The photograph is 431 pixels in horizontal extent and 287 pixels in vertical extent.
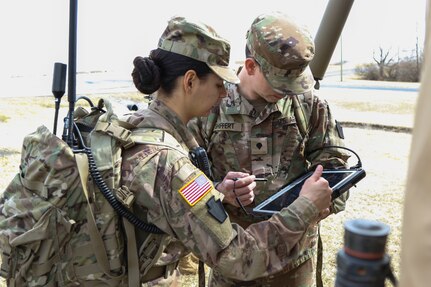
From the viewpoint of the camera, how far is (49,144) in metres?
1.80

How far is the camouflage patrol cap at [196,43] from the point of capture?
1944 millimetres

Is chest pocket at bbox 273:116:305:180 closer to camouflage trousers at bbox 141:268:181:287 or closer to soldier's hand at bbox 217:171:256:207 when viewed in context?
soldier's hand at bbox 217:171:256:207

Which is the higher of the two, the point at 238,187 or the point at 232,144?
the point at 232,144

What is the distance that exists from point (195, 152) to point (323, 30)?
11.2 ft

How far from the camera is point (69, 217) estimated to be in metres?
1.81

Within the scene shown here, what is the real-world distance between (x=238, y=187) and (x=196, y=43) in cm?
76

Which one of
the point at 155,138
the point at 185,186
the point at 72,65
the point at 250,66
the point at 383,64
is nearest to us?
the point at 185,186

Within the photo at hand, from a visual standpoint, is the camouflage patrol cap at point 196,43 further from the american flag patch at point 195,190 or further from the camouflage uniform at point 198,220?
the american flag patch at point 195,190

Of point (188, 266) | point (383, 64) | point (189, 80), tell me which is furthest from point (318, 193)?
point (383, 64)

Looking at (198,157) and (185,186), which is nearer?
(185,186)

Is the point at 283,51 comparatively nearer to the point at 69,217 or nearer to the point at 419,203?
the point at 69,217

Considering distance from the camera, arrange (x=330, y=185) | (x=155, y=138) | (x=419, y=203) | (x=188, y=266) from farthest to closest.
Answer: (x=188, y=266) < (x=330, y=185) < (x=155, y=138) < (x=419, y=203)

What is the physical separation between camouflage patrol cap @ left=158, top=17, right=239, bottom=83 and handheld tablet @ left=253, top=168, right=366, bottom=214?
2.12ft

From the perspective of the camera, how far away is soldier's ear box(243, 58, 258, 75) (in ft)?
8.67
